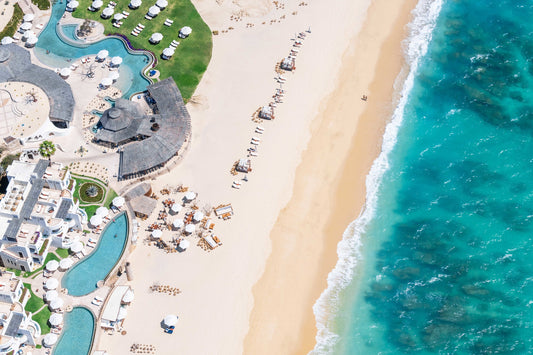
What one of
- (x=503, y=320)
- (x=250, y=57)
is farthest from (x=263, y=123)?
(x=503, y=320)

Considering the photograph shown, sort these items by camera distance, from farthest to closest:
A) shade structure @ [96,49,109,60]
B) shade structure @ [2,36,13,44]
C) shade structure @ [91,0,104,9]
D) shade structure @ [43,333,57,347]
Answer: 1. shade structure @ [91,0,104,9]
2. shade structure @ [2,36,13,44]
3. shade structure @ [96,49,109,60]
4. shade structure @ [43,333,57,347]

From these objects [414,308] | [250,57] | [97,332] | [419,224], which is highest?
[250,57]

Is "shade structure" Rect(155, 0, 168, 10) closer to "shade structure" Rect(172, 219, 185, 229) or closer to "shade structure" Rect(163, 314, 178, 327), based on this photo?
"shade structure" Rect(172, 219, 185, 229)

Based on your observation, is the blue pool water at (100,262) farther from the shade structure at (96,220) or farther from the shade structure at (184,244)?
the shade structure at (184,244)

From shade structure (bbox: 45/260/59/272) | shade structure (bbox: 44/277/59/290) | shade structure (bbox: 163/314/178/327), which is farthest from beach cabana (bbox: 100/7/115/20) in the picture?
shade structure (bbox: 163/314/178/327)

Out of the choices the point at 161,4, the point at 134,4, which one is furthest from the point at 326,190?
the point at 134,4

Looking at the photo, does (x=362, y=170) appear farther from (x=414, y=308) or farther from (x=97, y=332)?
(x=97, y=332)
